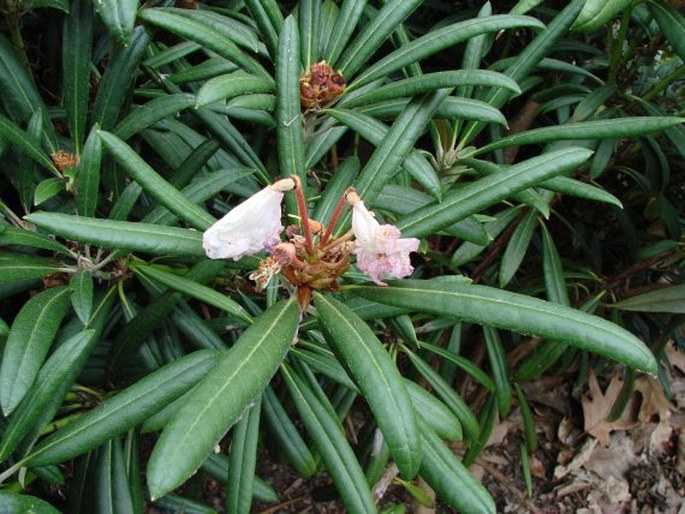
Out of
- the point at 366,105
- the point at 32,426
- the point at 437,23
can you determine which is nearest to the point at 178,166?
the point at 366,105

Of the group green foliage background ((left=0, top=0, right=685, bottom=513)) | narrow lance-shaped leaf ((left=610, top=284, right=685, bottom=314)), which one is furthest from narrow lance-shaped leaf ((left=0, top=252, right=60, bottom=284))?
narrow lance-shaped leaf ((left=610, top=284, right=685, bottom=314))

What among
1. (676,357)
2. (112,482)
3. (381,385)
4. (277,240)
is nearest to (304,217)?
(277,240)

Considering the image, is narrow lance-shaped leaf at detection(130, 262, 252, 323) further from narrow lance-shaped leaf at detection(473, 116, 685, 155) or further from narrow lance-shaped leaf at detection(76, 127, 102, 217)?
narrow lance-shaped leaf at detection(473, 116, 685, 155)

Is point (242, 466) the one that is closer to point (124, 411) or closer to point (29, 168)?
point (124, 411)

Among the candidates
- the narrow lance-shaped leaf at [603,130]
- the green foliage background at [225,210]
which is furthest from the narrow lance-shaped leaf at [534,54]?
the narrow lance-shaped leaf at [603,130]

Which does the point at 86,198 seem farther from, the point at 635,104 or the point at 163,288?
the point at 635,104
